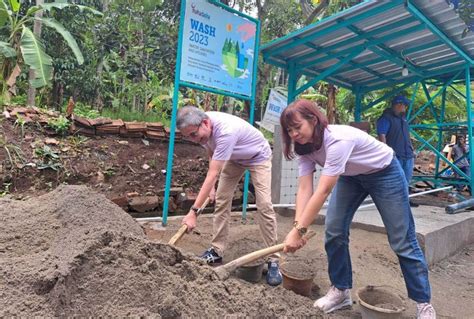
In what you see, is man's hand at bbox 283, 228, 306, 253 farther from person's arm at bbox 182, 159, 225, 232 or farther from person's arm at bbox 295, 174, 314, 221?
person's arm at bbox 182, 159, 225, 232

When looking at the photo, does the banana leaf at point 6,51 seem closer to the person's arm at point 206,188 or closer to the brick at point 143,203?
the brick at point 143,203

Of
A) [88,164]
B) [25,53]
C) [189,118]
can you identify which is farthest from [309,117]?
[25,53]

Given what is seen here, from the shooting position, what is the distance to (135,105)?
1162 centimetres

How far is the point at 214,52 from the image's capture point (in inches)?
187

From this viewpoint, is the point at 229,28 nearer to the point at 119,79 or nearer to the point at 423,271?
the point at 423,271

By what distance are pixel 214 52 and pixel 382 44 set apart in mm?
2499

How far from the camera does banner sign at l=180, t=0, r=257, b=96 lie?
4.45m

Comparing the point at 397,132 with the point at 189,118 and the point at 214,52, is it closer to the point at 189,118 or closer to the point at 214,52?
the point at 214,52

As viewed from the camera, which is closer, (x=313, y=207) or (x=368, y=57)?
(x=313, y=207)

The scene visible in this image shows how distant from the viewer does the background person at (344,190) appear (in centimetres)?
230

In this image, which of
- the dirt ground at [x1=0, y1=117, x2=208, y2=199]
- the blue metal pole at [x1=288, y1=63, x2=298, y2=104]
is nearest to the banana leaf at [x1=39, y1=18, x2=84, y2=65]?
the dirt ground at [x1=0, y1=117, x2=208, y2=199]

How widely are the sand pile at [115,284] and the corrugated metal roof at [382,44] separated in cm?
351

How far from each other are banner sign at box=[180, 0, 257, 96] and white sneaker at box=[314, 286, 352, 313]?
2.85 m

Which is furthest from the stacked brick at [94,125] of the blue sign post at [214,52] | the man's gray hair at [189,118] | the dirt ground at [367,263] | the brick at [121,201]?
the man's gray hair at [189,118]
